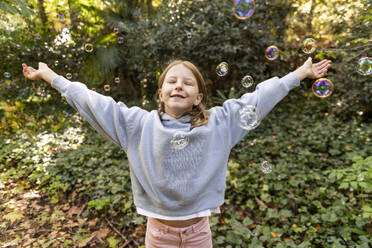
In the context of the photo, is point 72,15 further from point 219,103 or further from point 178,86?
point 178,86

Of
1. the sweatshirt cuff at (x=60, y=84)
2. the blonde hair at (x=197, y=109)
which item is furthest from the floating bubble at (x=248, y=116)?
the sweatshirt cuff at (x=60, y=84)

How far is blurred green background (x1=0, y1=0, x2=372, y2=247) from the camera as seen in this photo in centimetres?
293

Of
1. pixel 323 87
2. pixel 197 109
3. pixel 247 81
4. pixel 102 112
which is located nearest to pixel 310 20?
pixel 323 87

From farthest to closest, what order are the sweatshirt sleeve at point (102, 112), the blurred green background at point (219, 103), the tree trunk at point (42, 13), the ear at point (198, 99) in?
the tree trunk at point (42, 13)
the blurred green background at point (219, 103)
the ear at point (198, 99)
the sweatshirt sleeve at point (102, 112)

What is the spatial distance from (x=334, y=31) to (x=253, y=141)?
3.96m

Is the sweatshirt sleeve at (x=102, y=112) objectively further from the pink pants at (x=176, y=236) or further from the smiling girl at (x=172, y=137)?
the pink pants at (x=176, y=236)

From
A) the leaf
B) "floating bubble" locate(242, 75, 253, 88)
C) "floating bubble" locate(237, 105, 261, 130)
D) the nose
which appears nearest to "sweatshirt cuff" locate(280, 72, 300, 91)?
"floating bubble" locate(237, 105, 261, 130)

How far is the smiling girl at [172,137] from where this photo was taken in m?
1.40

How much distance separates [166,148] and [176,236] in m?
0.61

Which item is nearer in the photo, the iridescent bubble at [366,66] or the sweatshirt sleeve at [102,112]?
the sweatshirt sleeve at [102,112]

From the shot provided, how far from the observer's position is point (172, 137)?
4.60ft

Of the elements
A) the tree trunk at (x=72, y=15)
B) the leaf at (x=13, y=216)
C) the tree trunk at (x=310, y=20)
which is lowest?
the leaf at (x=13, y=216)

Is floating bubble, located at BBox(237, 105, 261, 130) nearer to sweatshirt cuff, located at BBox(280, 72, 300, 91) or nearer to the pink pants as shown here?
sweatshirt cuff, located at BBox(280, 72, 300, 91)

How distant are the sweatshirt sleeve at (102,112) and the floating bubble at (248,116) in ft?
2.20
